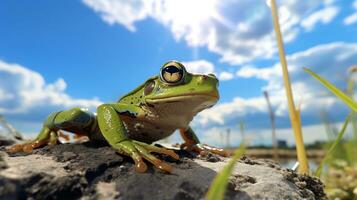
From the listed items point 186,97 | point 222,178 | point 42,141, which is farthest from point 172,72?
point 222,178

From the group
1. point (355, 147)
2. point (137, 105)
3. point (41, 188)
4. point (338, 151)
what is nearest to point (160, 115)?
point (137, 105)

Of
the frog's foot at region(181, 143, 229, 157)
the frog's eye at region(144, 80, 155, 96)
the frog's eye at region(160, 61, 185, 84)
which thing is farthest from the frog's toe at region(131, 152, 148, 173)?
the frog's foot at region(181, 143, 229, 157)

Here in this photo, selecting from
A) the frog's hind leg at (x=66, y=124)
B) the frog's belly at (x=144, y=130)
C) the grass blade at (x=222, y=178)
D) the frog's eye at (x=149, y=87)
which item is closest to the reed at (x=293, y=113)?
the frog's belly at (x=144, y=130)

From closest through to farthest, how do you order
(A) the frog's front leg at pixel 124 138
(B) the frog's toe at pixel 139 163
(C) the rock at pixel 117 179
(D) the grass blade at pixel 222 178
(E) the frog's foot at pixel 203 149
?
(D) the grass blade at pixel 222 178, (C) the rock at pixel 117 179, (B) the frog's toe at pixel 139 163, (A) the frog's front leg at pixel 124 138, (E) the frog's foot at pixel 203 149

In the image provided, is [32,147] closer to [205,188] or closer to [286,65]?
[205,188]

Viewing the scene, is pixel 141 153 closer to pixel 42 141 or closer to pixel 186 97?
pixel 186 97

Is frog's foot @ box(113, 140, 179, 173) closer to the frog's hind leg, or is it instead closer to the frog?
the frog

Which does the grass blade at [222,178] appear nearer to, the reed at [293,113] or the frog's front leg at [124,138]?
the frog's front leg at [124,138]
